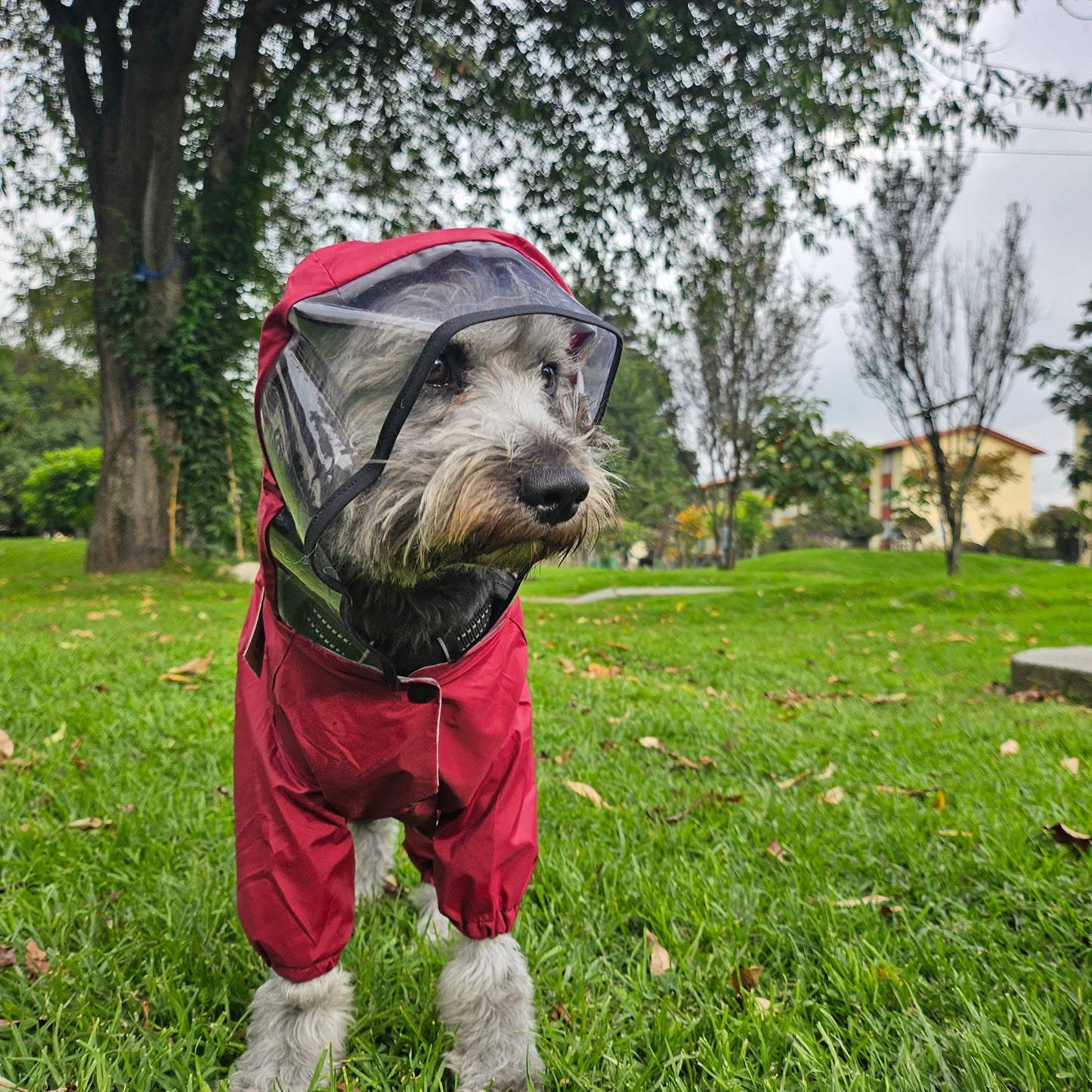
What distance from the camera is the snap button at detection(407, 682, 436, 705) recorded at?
1.70 meters

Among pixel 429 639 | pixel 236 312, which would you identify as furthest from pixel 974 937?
pixel 236 312

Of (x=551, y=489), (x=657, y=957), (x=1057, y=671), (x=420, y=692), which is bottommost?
(x=657, y=957)

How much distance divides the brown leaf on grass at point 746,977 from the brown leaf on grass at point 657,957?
0.18m

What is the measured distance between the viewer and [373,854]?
267 cm

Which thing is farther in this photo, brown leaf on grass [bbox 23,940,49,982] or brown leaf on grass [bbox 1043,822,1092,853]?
brown leaf on grass [bbox 1043,822,1092,853]

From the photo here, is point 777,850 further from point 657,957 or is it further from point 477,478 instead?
point 477,478

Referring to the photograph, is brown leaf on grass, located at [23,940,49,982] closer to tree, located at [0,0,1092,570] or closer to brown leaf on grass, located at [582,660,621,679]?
brown leaf on grass, located at [582,660,621,679]

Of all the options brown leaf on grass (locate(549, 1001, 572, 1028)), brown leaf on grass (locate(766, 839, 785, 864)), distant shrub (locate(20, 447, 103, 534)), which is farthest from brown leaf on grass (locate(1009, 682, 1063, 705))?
distant shrub (locate(20, 447, 103, 534))

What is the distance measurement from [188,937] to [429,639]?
1.23 metres

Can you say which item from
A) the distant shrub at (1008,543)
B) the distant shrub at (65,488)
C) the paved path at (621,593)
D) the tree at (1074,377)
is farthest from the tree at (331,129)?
the distant shrub at (1008,543)

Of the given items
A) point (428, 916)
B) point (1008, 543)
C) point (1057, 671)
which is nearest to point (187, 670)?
point (428, 916)

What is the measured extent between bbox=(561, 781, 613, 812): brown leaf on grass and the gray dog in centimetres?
135

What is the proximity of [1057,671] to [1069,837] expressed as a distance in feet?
11.6

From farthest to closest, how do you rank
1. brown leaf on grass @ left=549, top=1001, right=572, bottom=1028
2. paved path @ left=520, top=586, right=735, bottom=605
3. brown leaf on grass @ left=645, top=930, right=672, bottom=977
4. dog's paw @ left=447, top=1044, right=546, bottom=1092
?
paved path @ left=520, top=586, right=735, bottom=605, brown leaf on grass @ left=645, top=930, right=672, bottom=977, brown leaf on grass @ left=549, top=1001, right=572, bottom=1028, dog's paw @ left=447, top=1044, right=546, bottom=1092
